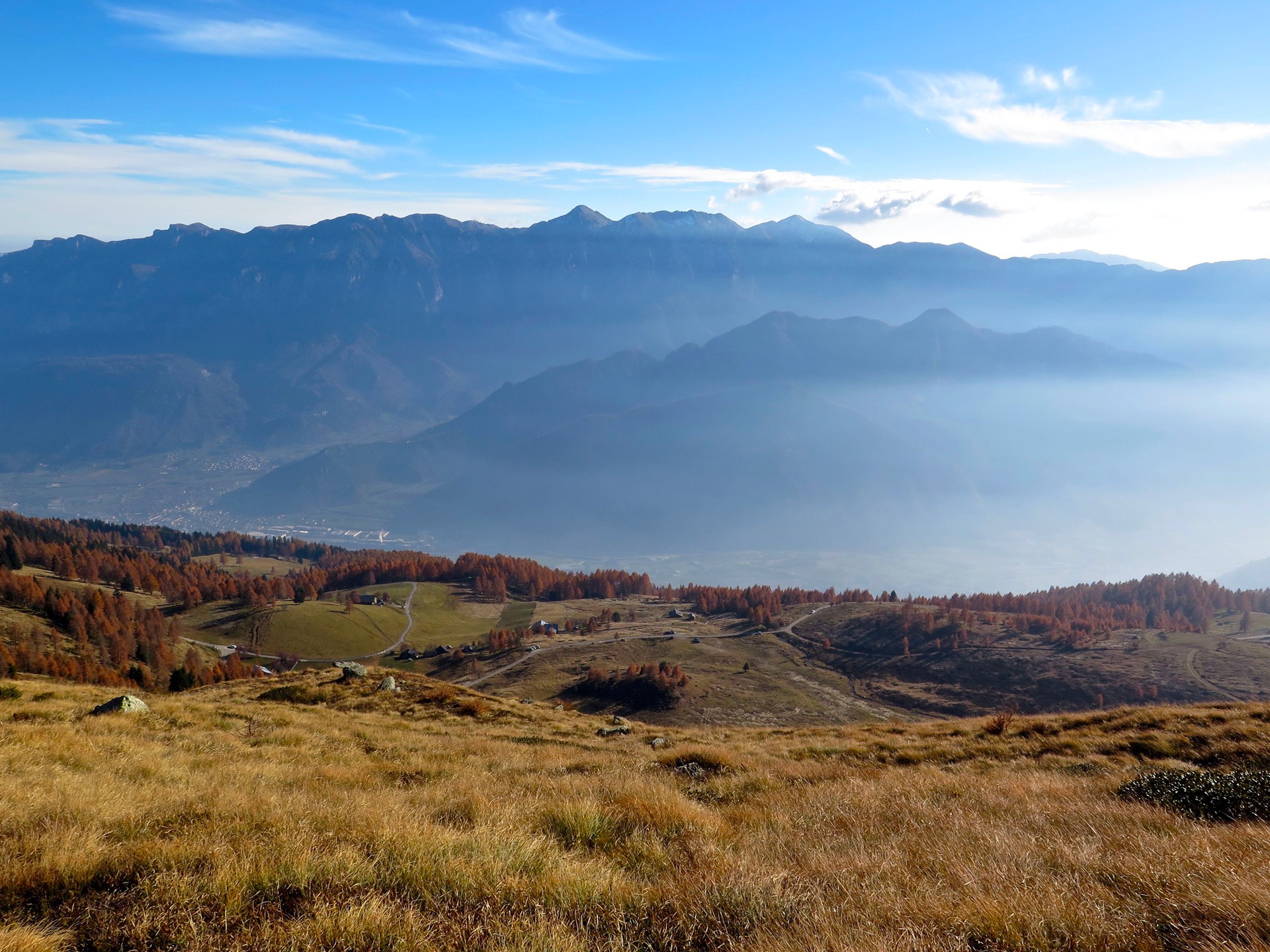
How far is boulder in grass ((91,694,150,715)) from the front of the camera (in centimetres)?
1827

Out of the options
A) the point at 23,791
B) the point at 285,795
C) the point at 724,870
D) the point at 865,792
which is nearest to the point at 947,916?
the point at 724,870

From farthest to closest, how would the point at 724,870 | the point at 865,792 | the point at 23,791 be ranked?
1. the point at 865,792
2. the point at 23,791
3. the point at 724,870

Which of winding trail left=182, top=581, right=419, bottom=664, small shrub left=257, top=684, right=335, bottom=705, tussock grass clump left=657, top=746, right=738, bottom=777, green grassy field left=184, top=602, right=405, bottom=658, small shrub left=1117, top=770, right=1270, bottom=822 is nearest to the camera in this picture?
small shrub left=1117, top=770, right=1270, bottom=822

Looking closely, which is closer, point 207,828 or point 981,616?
point 207,828

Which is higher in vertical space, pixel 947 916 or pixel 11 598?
pixel 947 916

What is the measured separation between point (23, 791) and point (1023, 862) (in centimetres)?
1224

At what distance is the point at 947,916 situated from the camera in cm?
527

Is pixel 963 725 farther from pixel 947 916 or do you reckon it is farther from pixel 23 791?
pixel 23 791

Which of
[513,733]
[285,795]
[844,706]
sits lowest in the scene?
[844,706]

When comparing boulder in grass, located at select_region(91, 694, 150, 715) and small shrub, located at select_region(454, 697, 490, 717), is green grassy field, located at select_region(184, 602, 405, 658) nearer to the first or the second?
small shrub, located at select_region(454, 697, 490, 717)

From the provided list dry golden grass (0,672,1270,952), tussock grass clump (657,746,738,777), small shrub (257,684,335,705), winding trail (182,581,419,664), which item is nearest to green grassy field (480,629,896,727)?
winding trail (182,581,419,664)

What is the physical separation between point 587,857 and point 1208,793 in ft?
31.8

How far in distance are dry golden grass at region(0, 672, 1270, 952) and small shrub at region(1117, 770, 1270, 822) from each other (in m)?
0.70

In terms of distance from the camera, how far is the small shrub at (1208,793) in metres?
9.23
